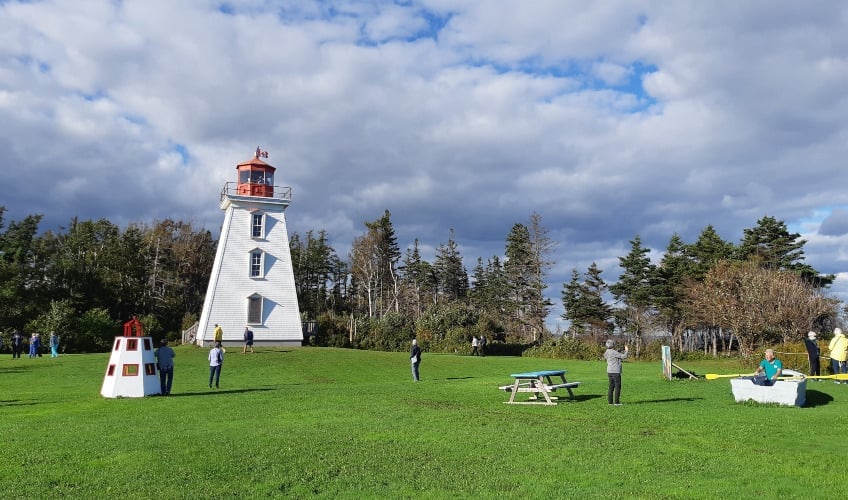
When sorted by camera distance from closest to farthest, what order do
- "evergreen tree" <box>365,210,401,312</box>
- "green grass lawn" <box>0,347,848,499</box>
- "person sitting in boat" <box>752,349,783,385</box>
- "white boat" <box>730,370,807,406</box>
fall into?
"green grass lawn" <box>0,347,848,499</box> < "white boat" <box>730,370,807,406</box> < "person sitting in boat" <box>752,349,783,385</box> < "evergreen tree" <box>365,210,401,312</box>

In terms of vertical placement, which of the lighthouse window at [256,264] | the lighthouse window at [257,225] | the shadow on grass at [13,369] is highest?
the lighthouse window at [257,225]

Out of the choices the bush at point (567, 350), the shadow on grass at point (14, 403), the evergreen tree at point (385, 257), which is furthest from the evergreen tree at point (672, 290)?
the shadow on grass at point (14, 403)

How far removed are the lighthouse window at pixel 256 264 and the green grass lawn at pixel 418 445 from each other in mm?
26202

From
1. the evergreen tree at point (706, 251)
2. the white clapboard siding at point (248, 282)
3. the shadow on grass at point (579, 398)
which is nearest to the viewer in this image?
the shadow on grass at point (579, 398)

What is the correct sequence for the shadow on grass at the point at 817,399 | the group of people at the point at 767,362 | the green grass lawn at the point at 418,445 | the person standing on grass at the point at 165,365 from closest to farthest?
the green grass lawn at the point at 418,445 → the group of people at the point at 767,362 → the shadow on grass at the point at 817,399 → the person standing on grass at the point at 165,365

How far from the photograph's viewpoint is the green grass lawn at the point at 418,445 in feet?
28.1

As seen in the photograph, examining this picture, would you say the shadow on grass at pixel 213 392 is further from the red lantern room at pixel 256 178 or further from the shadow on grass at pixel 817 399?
the red lantern room at pixel 256 178

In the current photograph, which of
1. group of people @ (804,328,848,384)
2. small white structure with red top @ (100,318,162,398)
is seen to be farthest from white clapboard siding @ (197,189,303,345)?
group of people @ (804,328,848,384)

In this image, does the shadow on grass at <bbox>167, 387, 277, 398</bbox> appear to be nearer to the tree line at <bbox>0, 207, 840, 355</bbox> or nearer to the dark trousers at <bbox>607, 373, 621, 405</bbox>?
the dark trousers at <bbox>607, 373, 621, 405</bbox>

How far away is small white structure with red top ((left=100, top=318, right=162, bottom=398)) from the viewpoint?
19281mm

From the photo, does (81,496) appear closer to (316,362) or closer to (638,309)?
(316,362)

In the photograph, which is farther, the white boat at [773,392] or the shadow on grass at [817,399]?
the shadow on grass at [817,399]

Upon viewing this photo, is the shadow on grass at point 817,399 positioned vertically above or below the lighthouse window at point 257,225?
below

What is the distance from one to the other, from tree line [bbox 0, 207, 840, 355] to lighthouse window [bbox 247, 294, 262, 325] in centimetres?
542
